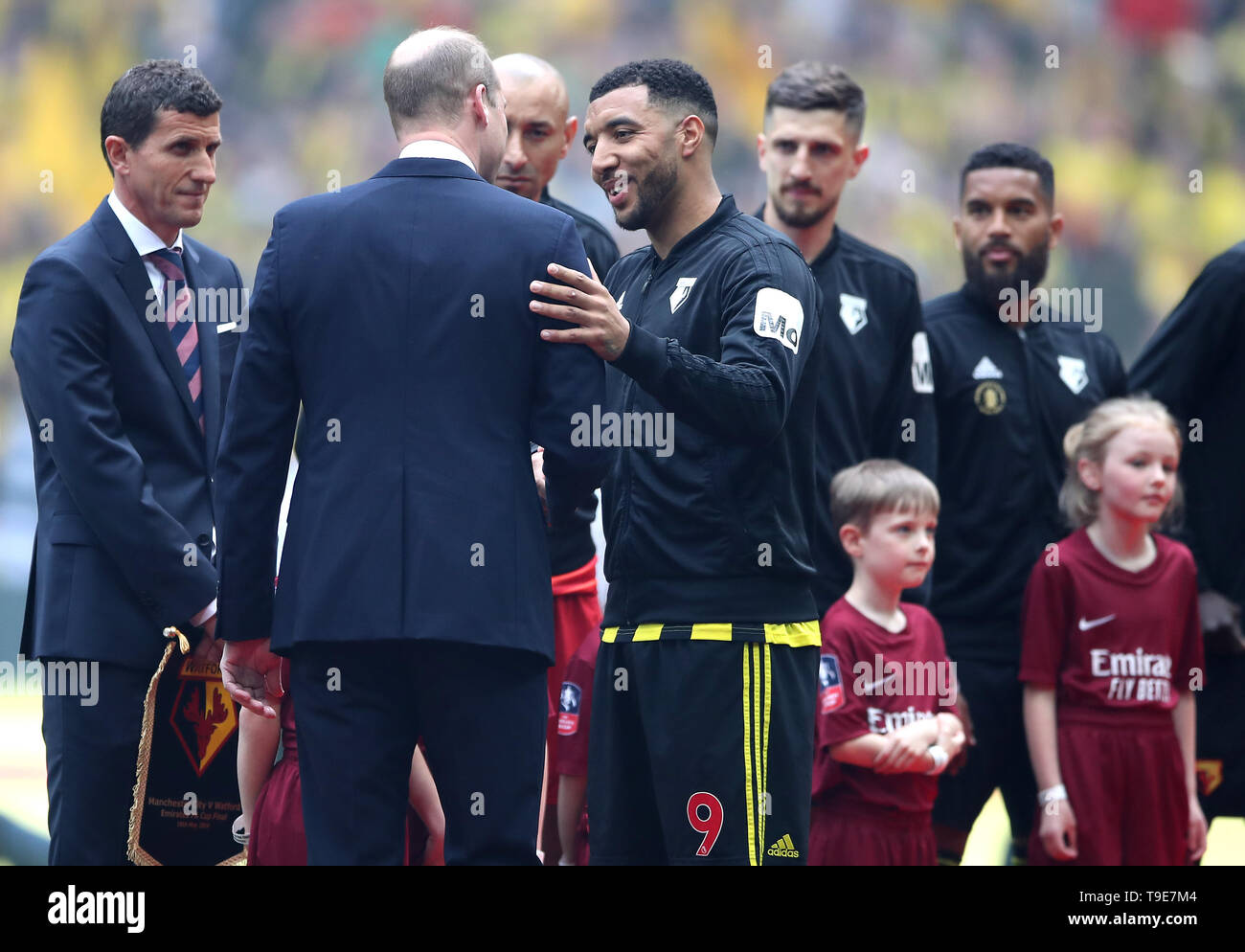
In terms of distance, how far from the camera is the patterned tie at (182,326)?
11.3 feet

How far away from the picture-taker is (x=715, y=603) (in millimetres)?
2998

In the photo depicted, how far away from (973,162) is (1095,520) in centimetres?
118

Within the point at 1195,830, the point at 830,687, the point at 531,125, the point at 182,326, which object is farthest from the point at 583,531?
the point at 1195,830

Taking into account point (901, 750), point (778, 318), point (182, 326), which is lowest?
point (901, 750)

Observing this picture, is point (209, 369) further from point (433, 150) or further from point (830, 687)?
point (830, 687)

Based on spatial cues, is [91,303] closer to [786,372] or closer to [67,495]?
Result: [67,495]

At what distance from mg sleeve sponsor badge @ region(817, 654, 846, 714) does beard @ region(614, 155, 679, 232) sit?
1.32 meters

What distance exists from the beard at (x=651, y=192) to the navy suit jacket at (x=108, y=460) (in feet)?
3.60

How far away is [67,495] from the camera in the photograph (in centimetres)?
332

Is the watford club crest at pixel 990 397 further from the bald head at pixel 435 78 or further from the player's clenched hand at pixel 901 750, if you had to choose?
the bald head at pixel 435 78

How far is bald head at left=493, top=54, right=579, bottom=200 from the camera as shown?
13.9ft

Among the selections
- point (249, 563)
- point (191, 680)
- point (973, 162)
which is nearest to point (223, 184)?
point (973, 162)

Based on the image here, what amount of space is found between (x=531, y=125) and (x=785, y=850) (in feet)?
7.47

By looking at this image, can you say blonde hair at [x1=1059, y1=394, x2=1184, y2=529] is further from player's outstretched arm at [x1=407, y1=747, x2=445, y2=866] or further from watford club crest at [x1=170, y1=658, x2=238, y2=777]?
watford club crest at [x1=170, y1=658, x2=238, y2=777]
